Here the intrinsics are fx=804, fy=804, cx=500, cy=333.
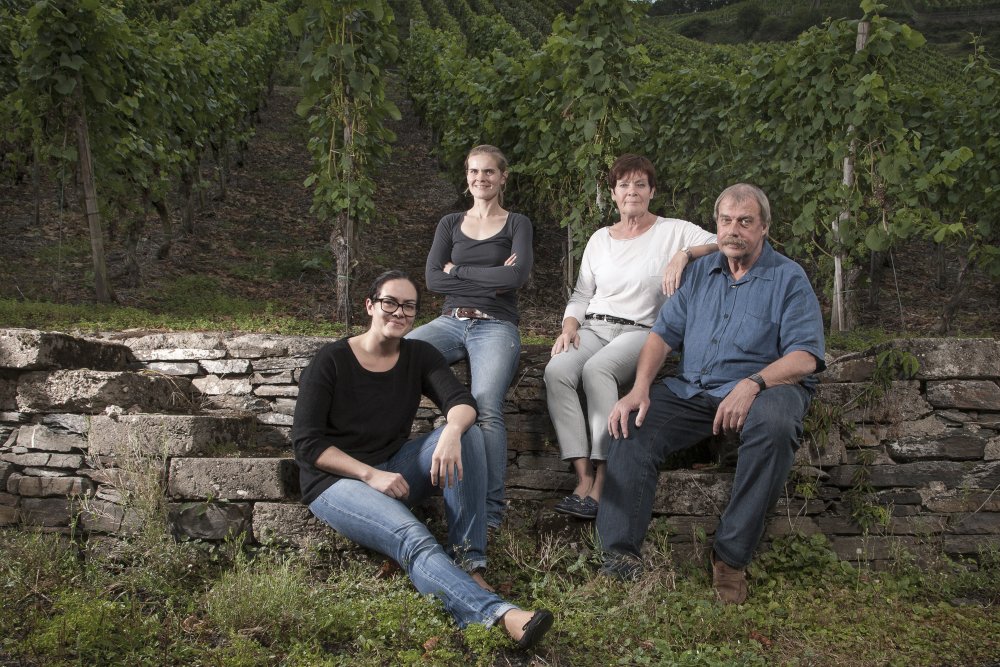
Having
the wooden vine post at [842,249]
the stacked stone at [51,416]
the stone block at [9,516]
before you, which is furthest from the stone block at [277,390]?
the wooden vine post at [842,249]

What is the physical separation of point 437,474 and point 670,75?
19.0ft

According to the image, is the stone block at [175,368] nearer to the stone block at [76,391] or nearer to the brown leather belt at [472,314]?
the stone block at [76,391]

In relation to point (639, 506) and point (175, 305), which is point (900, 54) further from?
point (175, 305)

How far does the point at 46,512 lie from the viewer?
3430mm

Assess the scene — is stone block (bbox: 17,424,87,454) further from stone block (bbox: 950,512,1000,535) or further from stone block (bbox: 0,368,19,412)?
stone block (bbox: 950,512,1000,535)

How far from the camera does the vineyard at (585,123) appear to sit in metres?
5.42

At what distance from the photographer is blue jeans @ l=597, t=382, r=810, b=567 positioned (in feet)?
9.58

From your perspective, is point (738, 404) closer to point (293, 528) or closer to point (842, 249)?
point (293, 528)

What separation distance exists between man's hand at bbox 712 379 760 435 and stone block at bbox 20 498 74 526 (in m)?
2.72

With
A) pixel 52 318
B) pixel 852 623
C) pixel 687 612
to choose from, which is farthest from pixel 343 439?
pixel 52 318

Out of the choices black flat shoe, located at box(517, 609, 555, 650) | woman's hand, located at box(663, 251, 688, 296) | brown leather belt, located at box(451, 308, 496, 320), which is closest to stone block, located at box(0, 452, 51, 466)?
brown leather belt, located at box(451, 308, 496, 320)

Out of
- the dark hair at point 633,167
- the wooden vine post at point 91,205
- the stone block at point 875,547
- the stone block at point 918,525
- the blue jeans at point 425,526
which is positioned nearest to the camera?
the blue jeans at point 425,526

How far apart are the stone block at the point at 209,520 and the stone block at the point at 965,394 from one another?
9.93ft

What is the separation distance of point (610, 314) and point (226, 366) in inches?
76.9
